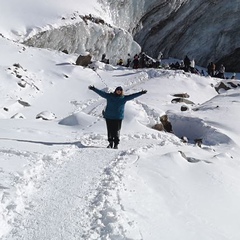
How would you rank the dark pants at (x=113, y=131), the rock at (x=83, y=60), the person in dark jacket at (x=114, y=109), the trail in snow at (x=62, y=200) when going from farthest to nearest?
the rock at (x=83, y=60) → the dark pants at (x=113, y=131) → the person in dark jacket at (x=114, y=109) → the trail in snow at (x=62, y=200)

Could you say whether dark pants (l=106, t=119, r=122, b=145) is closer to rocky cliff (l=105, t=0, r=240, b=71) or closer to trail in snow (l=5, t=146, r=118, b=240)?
trail in snow (l=5, t=146, r=118, b=240)

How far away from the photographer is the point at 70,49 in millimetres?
26156

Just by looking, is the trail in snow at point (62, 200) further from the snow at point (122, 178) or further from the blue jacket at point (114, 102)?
the blue jacket at point (114, 102)

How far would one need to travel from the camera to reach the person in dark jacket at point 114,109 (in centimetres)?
859

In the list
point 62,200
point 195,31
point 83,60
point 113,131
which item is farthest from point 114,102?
point 195,31

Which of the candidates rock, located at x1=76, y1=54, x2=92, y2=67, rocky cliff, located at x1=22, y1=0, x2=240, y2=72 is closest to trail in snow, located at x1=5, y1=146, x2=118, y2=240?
rock, located at x1=76, y1=54, x2=92, y2=67

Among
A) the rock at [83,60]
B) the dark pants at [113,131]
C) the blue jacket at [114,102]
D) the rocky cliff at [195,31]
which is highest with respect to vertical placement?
the blue jacket at [114,102]

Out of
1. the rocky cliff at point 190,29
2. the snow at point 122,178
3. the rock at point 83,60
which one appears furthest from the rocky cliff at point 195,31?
the snow at point 122,178

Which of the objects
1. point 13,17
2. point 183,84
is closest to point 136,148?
point 183,84

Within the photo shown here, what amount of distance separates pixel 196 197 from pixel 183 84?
13.9 meters

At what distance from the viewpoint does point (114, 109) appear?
8648 mm

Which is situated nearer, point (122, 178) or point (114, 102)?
point (122, 178)

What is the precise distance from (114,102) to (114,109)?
15cm

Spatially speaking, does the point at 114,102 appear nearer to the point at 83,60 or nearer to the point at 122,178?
the point at 122,178
